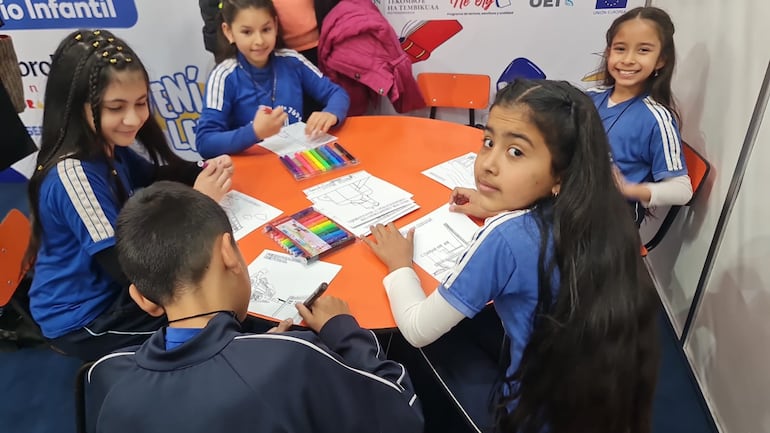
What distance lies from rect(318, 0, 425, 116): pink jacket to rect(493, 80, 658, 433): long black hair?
158cm

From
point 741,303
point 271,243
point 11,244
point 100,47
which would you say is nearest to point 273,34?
point 100,47

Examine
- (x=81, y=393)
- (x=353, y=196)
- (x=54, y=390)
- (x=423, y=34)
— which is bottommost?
(x=54, y=390)

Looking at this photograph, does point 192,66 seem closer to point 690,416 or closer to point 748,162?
point 748,162

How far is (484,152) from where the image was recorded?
3.89 feet

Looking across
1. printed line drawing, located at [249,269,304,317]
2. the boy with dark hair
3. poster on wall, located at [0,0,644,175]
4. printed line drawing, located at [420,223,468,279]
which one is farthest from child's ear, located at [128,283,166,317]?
poster on wall, located at [0,0,644,175]

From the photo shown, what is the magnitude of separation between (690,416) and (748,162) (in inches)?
37.1

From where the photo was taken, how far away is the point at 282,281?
4.53ft

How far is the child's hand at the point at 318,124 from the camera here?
2117 mm

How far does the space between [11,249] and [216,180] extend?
740 millimetres

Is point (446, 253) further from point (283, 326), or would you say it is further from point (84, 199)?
point (84, 199)

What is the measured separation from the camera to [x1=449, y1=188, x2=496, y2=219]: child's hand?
1.60 metres

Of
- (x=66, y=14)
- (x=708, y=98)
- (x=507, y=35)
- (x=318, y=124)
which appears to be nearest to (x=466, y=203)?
(x=318, y=124)

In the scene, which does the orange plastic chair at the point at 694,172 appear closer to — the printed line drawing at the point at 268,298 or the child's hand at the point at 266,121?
the printed line drawing at the point at 268,298

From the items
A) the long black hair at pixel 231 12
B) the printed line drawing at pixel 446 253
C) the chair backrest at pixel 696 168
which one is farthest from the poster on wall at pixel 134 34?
the chair backrest at pixel 696 168
